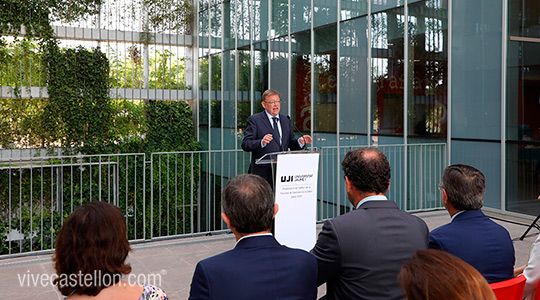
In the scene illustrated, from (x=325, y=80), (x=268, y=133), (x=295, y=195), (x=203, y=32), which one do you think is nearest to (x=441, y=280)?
(x=295, y=195)

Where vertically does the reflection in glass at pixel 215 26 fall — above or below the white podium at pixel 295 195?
above

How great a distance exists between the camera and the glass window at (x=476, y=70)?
23.0ft

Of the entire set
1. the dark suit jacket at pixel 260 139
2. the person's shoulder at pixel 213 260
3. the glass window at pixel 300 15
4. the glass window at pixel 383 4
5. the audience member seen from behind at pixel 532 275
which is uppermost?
the glass window at pixel 300 15

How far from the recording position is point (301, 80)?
31.7ft

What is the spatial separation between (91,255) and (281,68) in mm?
9059

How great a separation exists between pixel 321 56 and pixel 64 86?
8.45m

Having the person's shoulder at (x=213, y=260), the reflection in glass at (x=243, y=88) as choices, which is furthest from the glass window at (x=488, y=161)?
the person's shoulder at (x=213, y=260)

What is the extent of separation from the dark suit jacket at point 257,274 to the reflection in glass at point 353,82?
21.6 feet

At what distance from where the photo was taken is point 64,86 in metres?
14.2

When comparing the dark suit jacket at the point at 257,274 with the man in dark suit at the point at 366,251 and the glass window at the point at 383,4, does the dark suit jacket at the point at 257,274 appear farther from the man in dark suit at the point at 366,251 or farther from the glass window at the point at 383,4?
the glass window at the point at 383,4

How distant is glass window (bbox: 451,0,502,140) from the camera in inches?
276

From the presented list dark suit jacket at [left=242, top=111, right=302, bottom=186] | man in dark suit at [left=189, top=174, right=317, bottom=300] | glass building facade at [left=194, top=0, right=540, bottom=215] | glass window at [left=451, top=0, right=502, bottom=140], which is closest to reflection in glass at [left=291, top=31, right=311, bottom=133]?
glass building facade at [left=194, top=0, right=540, bottom=215]

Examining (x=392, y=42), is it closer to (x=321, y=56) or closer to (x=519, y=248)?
(x=321, y=56)

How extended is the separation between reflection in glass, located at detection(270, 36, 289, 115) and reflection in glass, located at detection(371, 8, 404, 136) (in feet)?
7.85
